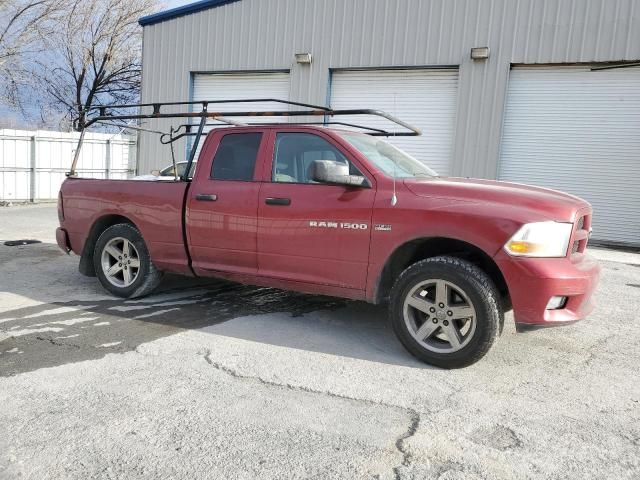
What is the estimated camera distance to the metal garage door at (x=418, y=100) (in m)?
13.6

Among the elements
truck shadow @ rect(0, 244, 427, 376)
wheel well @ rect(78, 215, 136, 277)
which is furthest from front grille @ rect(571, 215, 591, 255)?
wheel well @ rect(78, 215, 136, 277)

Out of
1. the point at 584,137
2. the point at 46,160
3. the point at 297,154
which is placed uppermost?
the point at 584,137

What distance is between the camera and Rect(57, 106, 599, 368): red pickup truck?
13.2ft

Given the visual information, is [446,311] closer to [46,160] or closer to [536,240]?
[536,240]

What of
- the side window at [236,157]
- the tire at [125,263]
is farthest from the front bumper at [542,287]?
the tire at [125,263]

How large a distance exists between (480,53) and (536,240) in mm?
9931

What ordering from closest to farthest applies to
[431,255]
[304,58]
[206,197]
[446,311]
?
1. [446,311]
2. [431,255]
3. [206,197]
4. [304,58]

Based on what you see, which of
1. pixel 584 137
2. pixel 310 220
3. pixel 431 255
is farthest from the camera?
pixel 584 137

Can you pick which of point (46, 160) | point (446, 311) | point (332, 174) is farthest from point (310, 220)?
point (46, 160)

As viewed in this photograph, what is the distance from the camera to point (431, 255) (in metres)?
4.64

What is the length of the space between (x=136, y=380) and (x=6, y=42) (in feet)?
93.4

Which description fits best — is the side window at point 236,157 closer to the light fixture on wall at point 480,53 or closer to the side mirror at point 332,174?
the side mirror at point 332,174

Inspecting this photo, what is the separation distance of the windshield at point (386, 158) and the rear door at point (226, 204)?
890 mm

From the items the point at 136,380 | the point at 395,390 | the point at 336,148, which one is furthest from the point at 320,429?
the point at 336,148
